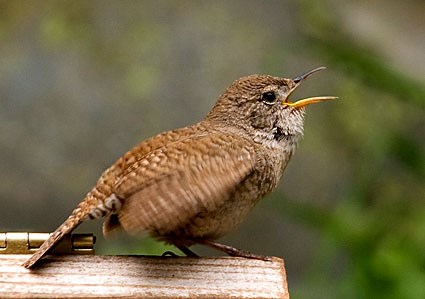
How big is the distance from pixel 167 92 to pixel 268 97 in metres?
3.15

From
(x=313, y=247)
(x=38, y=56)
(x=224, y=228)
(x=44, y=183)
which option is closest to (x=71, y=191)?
(x=44, y=183)

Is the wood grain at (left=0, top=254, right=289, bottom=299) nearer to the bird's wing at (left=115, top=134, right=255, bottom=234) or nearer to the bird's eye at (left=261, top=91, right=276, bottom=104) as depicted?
the bird's wing at (left=115, top=134, right=255, bottom=234)

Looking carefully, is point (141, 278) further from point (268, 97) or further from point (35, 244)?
point (268, 97)

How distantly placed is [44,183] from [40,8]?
1.23 metres

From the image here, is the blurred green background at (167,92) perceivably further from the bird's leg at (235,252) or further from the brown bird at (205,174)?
the bird's leg at (235,252)

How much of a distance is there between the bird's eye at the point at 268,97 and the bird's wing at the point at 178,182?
1.20 ft

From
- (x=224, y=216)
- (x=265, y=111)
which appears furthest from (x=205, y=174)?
(x=265, y=111)

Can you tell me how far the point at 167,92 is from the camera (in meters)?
6.77

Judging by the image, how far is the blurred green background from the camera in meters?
6.60

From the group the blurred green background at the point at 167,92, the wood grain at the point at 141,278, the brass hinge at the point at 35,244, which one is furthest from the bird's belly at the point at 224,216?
the blurred green background at the point at 167,92

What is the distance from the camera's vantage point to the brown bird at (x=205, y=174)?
2928 mm

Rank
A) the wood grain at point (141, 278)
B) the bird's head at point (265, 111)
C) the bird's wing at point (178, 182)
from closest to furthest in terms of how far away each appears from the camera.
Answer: the bird's wing at point (178, 182) < the wood grain at point (141, 278) < the bird's head at point (265, 111)

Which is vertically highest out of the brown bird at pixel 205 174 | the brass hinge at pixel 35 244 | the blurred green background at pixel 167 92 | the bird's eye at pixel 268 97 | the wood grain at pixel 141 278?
the bird's eye at pixel 268 97

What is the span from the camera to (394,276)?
455cm
